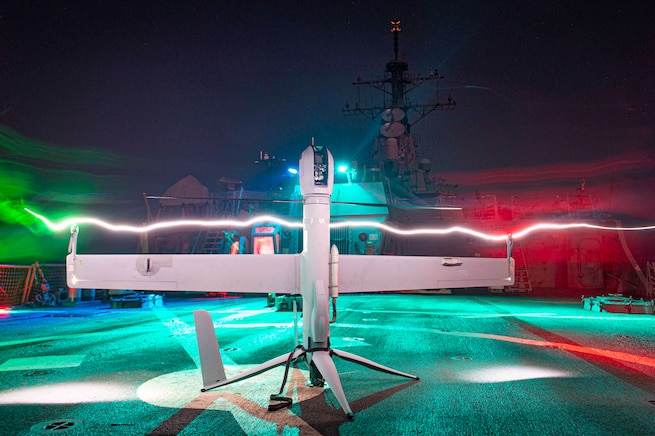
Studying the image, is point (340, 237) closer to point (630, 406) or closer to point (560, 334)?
point (560, 334)

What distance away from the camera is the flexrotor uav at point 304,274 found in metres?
5.57

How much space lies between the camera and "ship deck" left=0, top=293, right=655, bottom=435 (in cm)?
478

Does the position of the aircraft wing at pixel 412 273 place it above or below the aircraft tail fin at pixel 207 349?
above

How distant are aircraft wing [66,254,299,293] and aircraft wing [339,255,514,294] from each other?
4.00ft

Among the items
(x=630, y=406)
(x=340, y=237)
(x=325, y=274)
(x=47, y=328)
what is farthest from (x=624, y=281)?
(x=47, y=328)

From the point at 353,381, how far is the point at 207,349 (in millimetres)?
2544

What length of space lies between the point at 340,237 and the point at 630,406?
768 inches

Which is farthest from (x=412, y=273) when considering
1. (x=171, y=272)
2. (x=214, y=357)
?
(x=171, y=272)

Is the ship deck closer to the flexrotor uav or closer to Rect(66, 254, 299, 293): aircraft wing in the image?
the flexrotor uav

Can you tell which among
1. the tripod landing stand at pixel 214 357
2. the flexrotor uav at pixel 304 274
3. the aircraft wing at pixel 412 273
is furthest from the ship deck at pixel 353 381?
the aircraft wing at pixel 412 273

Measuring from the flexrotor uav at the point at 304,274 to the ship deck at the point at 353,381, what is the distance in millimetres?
586

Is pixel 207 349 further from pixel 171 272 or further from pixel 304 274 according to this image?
pixel 304 274

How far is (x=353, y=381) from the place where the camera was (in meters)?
6.71

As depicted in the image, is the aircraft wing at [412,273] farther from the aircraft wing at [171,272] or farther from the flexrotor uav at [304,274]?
the aircraft wing at [171,272]
